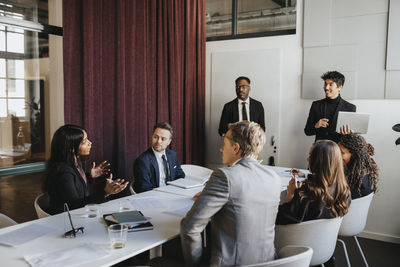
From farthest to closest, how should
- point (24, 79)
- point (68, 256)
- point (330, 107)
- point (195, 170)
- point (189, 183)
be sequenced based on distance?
point (330, 107) → point (195, 170) → point (24, 79) → point (189, 183) → point (68, 256)

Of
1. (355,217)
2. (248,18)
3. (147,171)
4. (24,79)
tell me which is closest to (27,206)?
(24,79)

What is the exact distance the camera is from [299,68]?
4.91 metres

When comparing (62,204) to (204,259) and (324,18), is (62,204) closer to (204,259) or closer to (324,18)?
(204,259)

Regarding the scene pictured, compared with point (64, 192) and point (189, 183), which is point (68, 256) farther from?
point (189, 183)

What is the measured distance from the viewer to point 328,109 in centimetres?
438

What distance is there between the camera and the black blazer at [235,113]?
498 cm

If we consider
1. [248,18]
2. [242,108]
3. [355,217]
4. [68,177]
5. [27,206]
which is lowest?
[27,206]

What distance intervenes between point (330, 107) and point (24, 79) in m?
3.44

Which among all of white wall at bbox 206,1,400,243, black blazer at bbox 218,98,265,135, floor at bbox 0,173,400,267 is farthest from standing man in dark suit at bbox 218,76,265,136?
floor at bbox 0,173,400,267

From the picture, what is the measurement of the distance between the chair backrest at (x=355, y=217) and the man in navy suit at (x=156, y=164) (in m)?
1.60

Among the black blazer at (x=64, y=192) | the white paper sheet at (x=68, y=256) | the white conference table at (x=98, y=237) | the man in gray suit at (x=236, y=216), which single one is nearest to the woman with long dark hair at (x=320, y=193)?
the man in gray suit at (x=236, y=216)

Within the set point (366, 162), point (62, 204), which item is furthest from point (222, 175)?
point (366, 162)

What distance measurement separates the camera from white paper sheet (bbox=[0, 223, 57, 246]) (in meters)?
1.83

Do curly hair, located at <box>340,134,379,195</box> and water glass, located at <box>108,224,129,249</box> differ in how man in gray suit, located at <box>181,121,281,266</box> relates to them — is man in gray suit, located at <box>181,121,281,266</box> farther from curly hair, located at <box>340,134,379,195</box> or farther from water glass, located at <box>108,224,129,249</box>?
curly hair, located at <box>340,134,379,195</box>
